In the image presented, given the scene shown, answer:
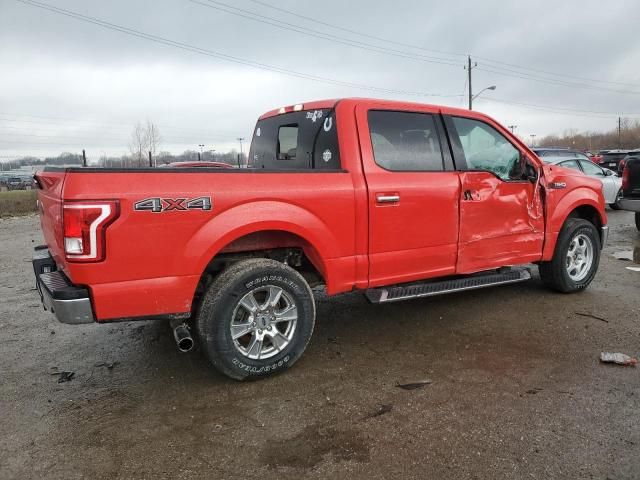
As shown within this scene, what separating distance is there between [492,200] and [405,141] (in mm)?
1067

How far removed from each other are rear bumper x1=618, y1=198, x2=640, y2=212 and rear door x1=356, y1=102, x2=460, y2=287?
5836 millimetres

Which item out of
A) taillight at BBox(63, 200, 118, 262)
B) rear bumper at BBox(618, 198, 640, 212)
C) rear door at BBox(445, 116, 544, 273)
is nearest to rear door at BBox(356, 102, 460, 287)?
rear door at BBox(445, 116, 544, 273)

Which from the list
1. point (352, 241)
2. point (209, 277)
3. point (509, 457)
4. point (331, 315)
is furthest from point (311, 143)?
point (509, 457)

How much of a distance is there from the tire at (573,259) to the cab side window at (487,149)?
1.04 metres

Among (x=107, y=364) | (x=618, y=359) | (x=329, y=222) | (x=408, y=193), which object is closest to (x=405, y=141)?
(x=408, y=193)

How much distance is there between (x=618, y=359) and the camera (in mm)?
3760

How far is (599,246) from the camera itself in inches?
225

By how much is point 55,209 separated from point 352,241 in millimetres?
2055

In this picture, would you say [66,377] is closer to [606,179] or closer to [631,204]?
[631,204]

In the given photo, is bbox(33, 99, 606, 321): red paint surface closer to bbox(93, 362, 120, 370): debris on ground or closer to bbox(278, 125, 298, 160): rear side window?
bbox(278, 125, 298, 160): rear side window

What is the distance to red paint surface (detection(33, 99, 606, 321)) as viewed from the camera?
3.03 m

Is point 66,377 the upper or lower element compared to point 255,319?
lower

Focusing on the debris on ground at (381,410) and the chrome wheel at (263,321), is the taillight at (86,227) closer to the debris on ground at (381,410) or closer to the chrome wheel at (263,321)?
the chrome wheel at (263,321)

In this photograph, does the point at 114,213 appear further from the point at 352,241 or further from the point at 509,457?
the point at 509,457
